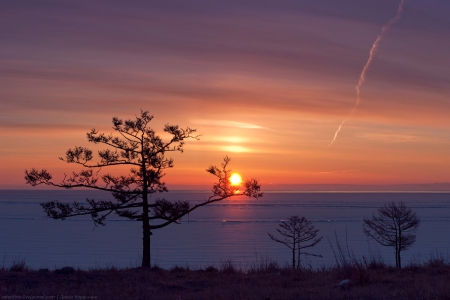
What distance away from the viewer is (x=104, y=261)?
47156mm

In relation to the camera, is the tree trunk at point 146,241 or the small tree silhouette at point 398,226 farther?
the small tree silhouette at point 398,226

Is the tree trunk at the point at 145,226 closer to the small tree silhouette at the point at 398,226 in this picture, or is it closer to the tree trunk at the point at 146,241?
the tree trunk at the point at 146,241

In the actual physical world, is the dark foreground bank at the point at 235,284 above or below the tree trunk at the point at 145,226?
below

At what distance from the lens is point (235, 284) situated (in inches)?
520

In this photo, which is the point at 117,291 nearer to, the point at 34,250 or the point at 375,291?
the point at 375,291

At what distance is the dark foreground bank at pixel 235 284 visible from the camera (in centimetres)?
1102

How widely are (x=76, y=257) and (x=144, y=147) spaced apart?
1330 inches

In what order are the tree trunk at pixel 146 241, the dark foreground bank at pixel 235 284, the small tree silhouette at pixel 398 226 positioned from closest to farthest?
the dark foreground bank at pixel 235 284, the tree trunk at pixel 146 241, the small tree silhouette at pixel 398 226

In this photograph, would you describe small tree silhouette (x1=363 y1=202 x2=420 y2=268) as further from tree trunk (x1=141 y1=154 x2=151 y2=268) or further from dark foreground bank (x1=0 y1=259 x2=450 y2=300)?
dark foreground bank (x1=0 y1=259 x2=450 y2=300)

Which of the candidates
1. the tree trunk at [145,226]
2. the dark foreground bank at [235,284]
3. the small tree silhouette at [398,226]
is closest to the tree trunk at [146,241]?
the tree trunk at [145,226]

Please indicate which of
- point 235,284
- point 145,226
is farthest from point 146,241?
point 235,284

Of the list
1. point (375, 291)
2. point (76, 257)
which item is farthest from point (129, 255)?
point (375, 291)

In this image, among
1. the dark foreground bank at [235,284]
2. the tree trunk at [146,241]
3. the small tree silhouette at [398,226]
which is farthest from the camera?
the small tree silhouette at [398,226]

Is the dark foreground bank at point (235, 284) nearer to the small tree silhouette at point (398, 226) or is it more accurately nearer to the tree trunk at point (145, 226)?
the tree trunk at point (145, 226)
